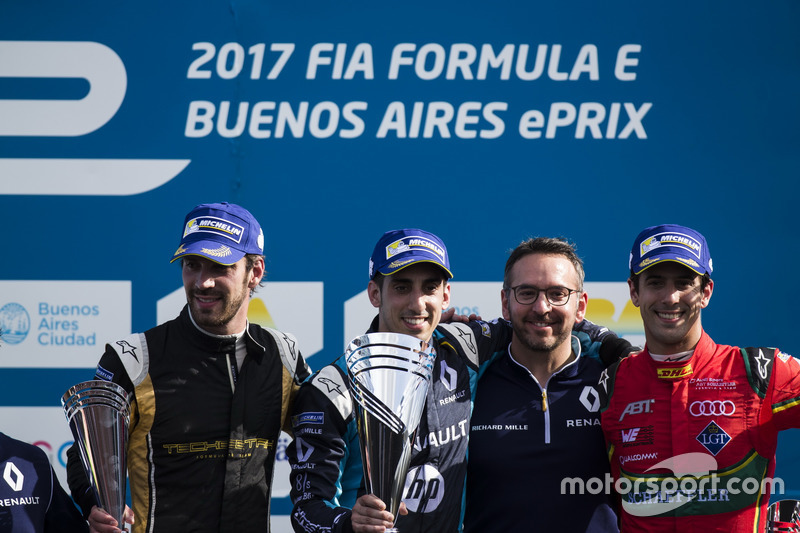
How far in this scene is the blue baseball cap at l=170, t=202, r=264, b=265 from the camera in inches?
74.0

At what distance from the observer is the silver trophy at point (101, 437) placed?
1.56m

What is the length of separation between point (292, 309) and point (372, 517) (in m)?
1.47

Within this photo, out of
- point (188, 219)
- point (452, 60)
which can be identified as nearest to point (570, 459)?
point (188, 219)

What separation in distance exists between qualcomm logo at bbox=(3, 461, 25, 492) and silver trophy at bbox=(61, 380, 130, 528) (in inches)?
6.3

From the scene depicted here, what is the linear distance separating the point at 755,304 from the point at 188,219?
206 centimetres

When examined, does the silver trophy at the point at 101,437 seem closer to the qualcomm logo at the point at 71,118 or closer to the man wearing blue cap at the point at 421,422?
the man wearing blue cap at the point at 421,422

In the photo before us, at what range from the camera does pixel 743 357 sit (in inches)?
73.1

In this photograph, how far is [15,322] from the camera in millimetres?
2729

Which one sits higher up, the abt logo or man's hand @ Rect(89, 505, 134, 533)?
the abt logo

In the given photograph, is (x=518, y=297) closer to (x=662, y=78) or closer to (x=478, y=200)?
(x=478, y=200)

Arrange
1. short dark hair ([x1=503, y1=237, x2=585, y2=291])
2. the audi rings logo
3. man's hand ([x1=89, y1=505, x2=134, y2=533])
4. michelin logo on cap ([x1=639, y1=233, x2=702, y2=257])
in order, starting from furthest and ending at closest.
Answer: short dark hair ([x1=503, y1=237, x2=585, y2=291]), michelin logo on cap ([x1=639, y1=233, x2=702, y2=257]), the audi rings logo, man's hand ([x1=89, y1=505, x2=134, y2=533])

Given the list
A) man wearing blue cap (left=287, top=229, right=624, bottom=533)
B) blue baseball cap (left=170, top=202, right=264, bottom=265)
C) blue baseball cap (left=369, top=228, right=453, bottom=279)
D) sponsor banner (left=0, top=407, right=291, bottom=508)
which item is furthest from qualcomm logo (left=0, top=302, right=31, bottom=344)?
blue baseball cap (left=369, top=228, right=453, bottom=279)

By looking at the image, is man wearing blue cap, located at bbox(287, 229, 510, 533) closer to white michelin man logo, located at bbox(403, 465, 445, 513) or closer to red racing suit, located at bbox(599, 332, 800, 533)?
white michelin man logo, located at bbox(403, 465, 445, 513)

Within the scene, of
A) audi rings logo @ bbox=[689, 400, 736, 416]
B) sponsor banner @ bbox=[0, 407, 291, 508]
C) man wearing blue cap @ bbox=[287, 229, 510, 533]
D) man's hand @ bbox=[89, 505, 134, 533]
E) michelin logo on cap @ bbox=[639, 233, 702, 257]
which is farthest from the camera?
sponsor banner @ bbox=[0, 407, 291, 508]
